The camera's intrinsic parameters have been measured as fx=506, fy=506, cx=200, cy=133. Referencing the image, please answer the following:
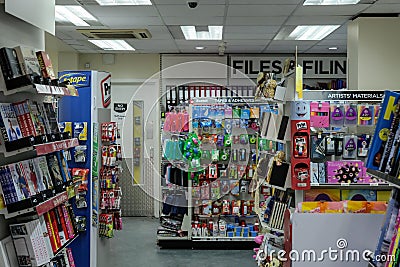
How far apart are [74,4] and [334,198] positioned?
3583mm

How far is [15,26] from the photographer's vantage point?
3.06m

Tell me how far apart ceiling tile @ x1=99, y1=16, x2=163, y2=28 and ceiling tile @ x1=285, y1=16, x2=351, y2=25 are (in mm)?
1788

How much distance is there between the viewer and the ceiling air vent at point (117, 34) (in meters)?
7.25

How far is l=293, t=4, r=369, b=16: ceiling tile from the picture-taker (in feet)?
19.5

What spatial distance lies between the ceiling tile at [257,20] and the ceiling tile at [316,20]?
5.5 inches

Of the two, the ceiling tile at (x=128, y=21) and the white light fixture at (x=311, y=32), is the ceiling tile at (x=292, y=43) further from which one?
the ceiling tile at (x=128, y=21)

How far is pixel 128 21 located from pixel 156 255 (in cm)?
322

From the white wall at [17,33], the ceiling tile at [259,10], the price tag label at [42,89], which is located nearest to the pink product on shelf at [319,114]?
the ceiling tile at [259,10]

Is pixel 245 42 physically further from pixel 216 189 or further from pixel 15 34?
pixel 15 34

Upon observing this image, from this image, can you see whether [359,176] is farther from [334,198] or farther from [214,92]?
[214,92]

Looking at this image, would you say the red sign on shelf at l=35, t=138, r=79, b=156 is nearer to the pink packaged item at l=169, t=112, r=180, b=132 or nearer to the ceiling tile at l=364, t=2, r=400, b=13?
the pink packaged item at l=169, t=112, r=180, b=132

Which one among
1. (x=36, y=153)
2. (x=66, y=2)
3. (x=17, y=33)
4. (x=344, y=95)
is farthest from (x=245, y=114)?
(x=36, y=153)

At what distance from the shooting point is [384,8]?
6125mm

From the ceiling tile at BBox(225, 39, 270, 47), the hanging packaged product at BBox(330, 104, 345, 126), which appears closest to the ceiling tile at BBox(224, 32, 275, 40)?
the ceiling tile at BBox(225, 39, 270, 47)
